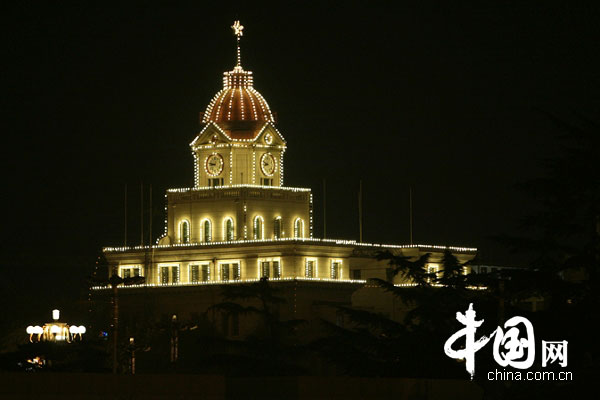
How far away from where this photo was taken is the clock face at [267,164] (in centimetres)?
13462

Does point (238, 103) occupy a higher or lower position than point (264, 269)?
higher

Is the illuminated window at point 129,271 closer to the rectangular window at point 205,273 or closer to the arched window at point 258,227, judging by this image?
the rectangular window at point 205,273

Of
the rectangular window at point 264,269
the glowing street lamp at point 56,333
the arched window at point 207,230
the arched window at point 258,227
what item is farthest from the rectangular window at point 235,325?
the glowing street lamp at point 56,333

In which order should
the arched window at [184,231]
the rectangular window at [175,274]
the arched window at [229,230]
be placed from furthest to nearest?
the rectangular window at [175,274] → the arched window at [184,231] → the arched window at [229,230]

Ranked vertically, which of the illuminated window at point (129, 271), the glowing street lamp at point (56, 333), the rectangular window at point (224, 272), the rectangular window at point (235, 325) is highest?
the illuminated window at point (129, 271)

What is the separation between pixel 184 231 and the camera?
137750 millimetres

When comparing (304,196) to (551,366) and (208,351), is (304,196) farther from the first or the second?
(551,366)

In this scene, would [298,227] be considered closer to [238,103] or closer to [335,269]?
[335,269]

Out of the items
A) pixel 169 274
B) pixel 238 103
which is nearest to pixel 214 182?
pixel 238 103

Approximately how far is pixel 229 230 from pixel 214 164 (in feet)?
16.1

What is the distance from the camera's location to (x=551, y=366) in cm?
6397

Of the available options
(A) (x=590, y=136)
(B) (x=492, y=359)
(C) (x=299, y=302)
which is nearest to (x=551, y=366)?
(B) (x=492, y=359)

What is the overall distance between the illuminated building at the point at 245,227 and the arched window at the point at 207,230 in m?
0.07

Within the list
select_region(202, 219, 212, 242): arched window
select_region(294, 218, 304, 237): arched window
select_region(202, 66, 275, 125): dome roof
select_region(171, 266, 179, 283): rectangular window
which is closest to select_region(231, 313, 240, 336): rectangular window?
select_region(202, 219, 212, 242): arched window
